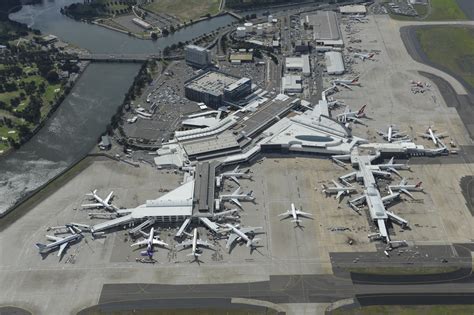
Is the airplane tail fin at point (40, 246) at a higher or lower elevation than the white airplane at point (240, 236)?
lower

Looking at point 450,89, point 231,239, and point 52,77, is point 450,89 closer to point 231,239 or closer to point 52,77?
point 231,239

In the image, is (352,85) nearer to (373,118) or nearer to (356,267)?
(373,118)

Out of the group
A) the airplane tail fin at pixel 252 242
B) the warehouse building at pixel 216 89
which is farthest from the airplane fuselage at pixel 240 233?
the warehouse building at pixel 216 89

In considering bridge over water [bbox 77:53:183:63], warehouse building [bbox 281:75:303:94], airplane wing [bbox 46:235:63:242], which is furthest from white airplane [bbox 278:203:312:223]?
bridge over water [bbox 77:53:183:63]

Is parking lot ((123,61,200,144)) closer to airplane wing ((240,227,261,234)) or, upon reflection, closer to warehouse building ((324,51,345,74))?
airplane wing ((240,227,261,234))

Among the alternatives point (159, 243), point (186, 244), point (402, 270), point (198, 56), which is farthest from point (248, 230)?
point (198, 56)

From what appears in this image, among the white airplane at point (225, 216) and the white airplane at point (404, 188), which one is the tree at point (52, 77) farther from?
the white airplane at point (404, 188)
